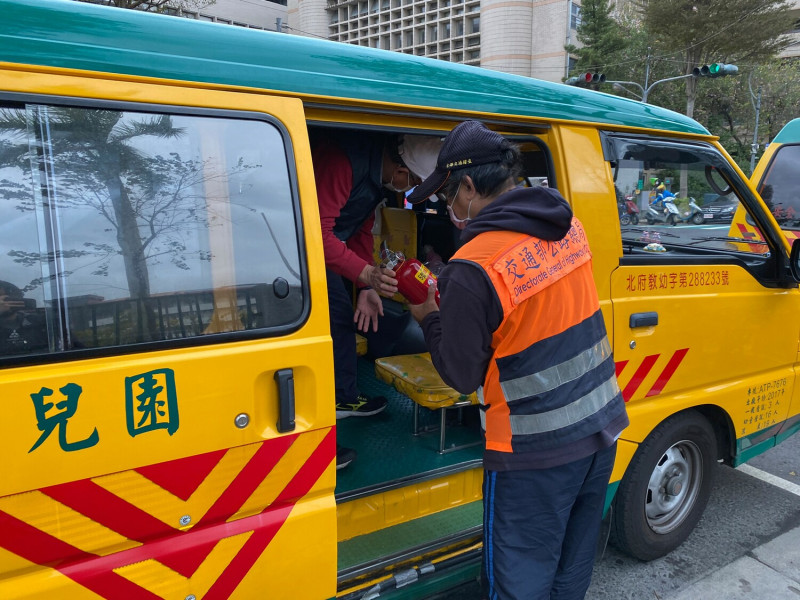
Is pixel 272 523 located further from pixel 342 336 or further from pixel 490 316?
pixel 342 336

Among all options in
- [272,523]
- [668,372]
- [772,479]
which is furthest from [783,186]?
[272,523]

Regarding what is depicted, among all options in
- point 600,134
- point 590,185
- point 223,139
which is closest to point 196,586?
point 223,139

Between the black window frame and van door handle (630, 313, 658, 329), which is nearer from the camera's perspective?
the black window frame

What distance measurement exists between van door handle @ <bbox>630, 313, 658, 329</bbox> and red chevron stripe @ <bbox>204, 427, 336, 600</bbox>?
143 cm

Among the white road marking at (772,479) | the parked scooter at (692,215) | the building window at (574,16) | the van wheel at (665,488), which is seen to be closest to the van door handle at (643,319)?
the van wheel at (665,488)

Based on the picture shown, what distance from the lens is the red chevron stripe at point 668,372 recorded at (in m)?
2.56

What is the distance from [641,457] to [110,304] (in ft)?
7.60

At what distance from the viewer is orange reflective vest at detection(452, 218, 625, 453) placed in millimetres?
1624

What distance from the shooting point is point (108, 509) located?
1387 millimetres

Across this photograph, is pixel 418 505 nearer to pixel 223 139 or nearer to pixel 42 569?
pixel 42 569

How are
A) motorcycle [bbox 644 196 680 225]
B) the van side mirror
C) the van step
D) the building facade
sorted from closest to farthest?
1. the van step
2. the van side mirror
3. motorcycle [bbox 644 196 680 225]
4. the building facade

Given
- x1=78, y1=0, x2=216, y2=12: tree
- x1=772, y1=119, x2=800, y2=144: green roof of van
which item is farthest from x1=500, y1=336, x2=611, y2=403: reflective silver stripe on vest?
x1=78, y1=0, x2=216, y2=12: tree

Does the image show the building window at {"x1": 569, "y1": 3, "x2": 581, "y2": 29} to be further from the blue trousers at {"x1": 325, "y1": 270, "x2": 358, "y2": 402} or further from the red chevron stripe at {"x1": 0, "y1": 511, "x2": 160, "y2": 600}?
the red chevron stripe at {"x1": 0, "y1": 511, "x2": 160, "y2": 600}

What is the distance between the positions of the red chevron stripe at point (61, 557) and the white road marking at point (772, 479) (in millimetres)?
3961
